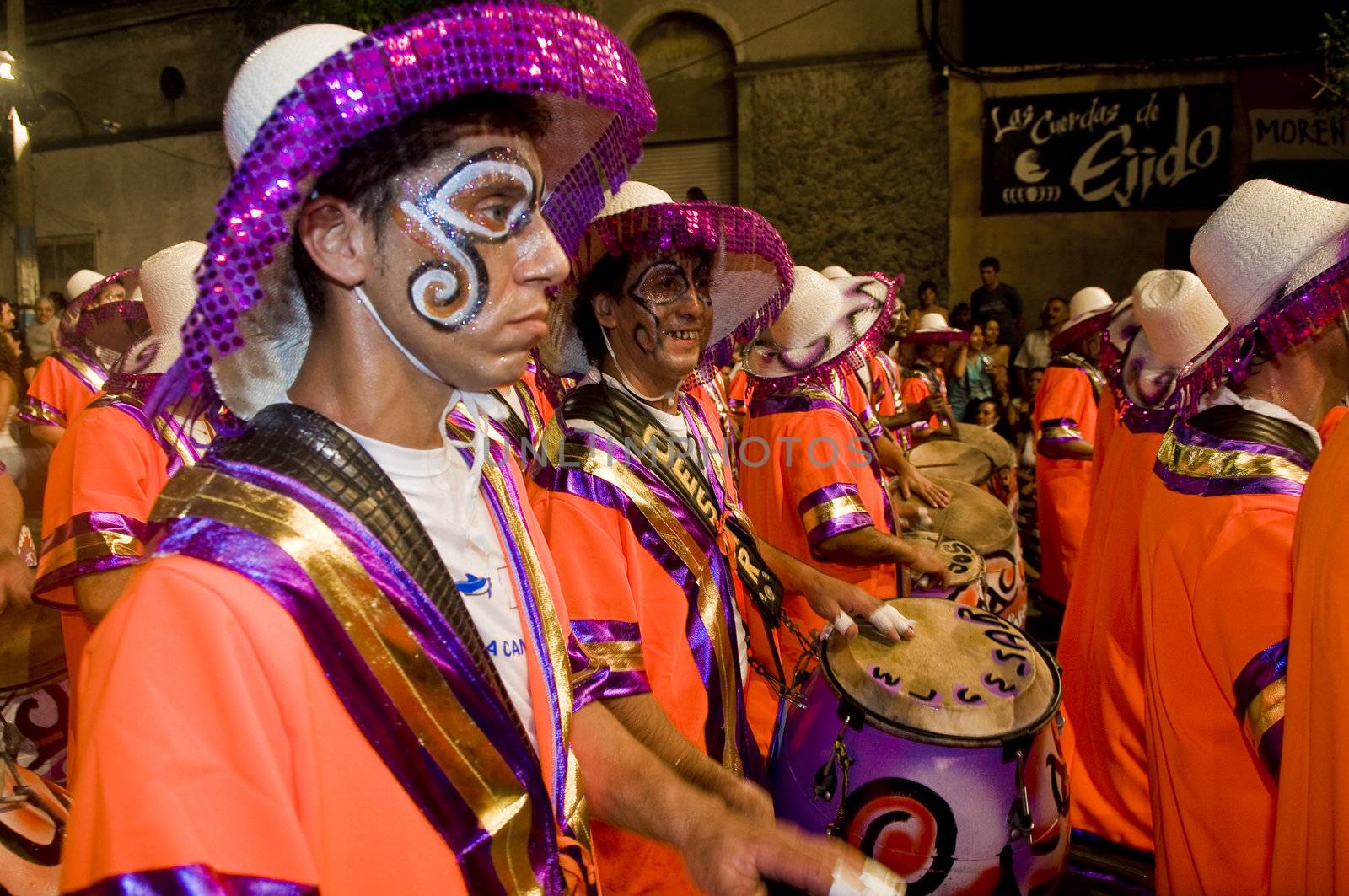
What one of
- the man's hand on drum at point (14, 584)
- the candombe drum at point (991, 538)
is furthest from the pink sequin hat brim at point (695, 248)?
the candombe drum at point (991, 538)

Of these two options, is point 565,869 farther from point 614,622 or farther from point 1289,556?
point 1289,556

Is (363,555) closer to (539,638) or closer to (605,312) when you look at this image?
(539,638)

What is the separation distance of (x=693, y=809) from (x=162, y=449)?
2187 mm

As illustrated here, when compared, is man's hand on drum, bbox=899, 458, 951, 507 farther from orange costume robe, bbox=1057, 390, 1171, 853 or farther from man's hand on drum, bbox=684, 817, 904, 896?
man's hand on drum, bbox=684, 817, 904, 896

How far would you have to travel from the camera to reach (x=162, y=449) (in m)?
2.80

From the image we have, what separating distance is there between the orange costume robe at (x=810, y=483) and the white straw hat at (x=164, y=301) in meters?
2.35

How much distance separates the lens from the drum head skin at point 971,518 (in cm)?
455

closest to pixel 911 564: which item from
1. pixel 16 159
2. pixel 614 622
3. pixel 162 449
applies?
pixel 614 622

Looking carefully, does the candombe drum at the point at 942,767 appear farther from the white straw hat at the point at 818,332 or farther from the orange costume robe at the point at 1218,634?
the white straw hat at the point at 818,332

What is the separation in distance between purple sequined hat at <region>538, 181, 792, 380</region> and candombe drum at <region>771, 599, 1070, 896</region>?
1238mm

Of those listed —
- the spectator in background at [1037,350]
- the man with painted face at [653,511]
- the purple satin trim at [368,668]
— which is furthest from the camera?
the spectator in background at [1037,350]

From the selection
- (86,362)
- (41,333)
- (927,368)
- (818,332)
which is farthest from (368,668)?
(41,333)

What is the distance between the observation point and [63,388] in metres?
6.29

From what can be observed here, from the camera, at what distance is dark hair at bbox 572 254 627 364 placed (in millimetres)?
2633
